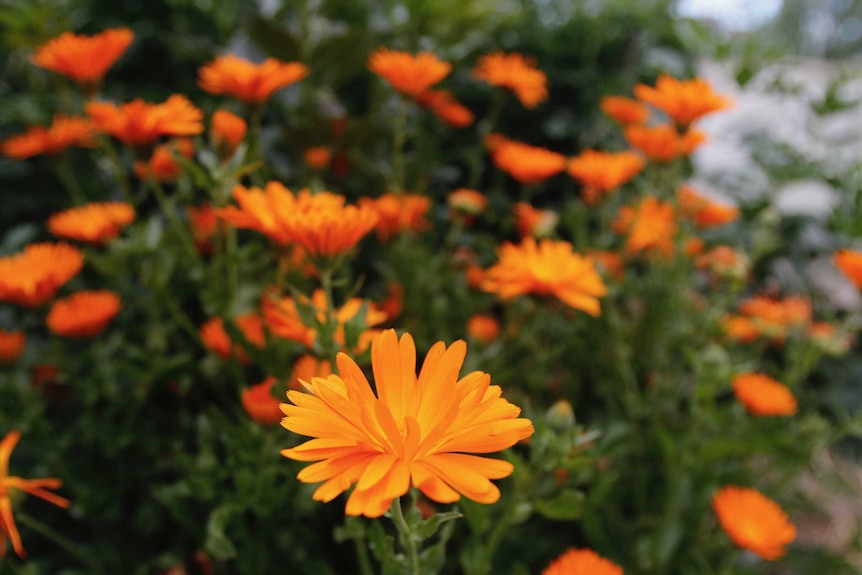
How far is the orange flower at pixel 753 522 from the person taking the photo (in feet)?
2.47

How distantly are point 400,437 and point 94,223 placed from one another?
72 cm

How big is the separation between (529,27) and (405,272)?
40.6 inches

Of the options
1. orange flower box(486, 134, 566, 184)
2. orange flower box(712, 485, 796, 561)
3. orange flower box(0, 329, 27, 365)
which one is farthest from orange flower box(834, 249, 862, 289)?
orange flower box(0, 329, 27, 365)

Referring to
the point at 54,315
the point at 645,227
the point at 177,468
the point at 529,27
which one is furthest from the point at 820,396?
the point at 54,315

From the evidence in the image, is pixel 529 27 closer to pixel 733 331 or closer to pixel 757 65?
pixel 757 65

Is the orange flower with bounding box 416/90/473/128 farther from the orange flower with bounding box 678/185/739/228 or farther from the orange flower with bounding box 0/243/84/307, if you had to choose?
the orange flower with bounding box 0/243/84/307

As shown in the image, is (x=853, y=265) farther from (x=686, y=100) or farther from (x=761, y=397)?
(x=686, y=100)

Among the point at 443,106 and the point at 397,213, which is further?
the point at 443,106

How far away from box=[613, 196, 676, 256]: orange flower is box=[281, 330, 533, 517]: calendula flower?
82 cm

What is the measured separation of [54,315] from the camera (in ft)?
2.77

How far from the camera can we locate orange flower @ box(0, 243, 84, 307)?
30.3 inches

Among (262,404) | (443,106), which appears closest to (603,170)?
(443,106)

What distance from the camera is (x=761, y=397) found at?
3.07 ft

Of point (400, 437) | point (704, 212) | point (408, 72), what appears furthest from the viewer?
point (704, 212)
